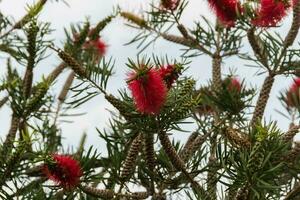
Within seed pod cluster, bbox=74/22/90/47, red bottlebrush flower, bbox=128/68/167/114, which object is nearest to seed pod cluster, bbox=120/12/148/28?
seed pod cluster, bbox=74/22/90/47

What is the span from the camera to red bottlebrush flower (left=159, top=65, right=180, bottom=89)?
1.17 m

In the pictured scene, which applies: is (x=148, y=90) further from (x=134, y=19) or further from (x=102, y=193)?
(x=134, y=19)

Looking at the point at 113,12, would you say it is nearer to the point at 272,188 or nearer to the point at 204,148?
the point at 204,148

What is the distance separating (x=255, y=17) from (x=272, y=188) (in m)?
0.64

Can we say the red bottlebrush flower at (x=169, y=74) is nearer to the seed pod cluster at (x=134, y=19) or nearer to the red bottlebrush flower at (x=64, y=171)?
the red bottlebrush flower at (x=64, y=171)

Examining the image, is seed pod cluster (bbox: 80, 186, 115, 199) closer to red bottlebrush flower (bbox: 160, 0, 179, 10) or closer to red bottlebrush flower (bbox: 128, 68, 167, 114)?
red bottlebrush flower (bbox: 128, 68, 167, 114)

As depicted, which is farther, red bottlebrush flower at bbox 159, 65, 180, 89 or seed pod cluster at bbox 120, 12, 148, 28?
seed pod cluster at bbox 120, 12, 148, 28

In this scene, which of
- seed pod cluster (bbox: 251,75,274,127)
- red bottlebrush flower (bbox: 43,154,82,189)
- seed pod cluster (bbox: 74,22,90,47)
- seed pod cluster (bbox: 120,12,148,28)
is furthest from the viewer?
seed pod cluster (bbox: 74,22,90,47)

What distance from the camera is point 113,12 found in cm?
230

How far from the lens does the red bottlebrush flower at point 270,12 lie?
1.54 meters

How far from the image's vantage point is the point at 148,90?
1022 millimetres

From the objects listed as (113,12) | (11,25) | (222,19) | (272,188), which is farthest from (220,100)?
(11,25)

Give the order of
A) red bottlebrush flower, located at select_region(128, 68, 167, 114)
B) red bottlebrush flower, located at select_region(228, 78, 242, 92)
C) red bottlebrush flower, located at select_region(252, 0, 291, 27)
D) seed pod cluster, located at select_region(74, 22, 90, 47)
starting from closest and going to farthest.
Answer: red bottlebrush flower, located at select_region(128, 68, 167, 114), red bottlebrush flower, located at select_region(252, 0, 291, 27), red bottlebrush flower, located at select_region(228, 78, 242, 92), seed pod cluster, located at select_region(74, 22, 90, 47)

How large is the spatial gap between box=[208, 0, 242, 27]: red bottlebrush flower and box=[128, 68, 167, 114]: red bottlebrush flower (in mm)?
571
